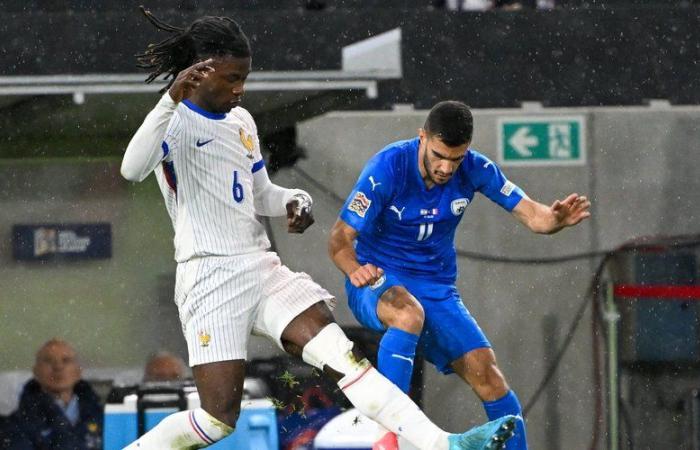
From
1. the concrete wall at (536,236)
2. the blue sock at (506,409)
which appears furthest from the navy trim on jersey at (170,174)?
the concrete wall at (536,236)

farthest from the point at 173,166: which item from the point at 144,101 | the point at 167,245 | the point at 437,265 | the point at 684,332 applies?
the point at 684,332

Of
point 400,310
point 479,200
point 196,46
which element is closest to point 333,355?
point 400,310

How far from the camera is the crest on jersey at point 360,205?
6227mm

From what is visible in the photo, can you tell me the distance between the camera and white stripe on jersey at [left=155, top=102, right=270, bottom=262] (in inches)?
229

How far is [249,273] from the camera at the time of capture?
19.2ft

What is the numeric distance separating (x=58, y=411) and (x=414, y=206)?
132 inches

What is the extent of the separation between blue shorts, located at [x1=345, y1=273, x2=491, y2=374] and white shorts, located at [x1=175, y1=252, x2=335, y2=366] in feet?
1.59

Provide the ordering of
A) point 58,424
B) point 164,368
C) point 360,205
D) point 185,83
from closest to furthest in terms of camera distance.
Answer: point 185,83 → point 360,205 → point 58,424 → point 164,368

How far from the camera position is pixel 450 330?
639cm

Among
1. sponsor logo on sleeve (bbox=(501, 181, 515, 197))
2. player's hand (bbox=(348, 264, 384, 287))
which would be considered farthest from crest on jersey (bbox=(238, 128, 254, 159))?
sponsor logo on sleeve (bbox=(501, 181, 515, 197))

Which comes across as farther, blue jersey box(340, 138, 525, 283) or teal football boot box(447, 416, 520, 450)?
blue jersey box(340, 138, 525, 283)

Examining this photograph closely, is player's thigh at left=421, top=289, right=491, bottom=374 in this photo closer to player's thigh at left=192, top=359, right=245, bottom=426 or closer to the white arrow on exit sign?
player's thigh at left=192, top=359, right=245, bottom=426

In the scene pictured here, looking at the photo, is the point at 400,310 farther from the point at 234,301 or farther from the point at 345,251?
the point at 234,301

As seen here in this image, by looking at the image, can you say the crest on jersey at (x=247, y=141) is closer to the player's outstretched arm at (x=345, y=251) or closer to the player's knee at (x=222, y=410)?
the player's outstretched arm at (x=345, y=251)
